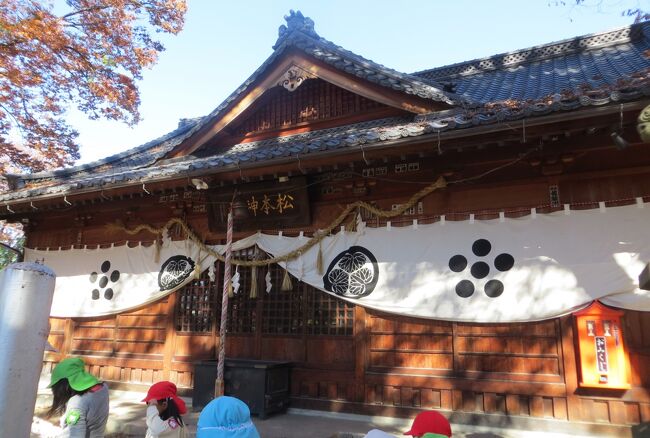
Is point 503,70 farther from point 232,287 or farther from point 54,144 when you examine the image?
point 54,144

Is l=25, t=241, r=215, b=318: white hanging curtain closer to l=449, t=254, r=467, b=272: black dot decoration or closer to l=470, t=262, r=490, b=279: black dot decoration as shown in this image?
l=449, t=254, r=467, b=272: black dot decoration

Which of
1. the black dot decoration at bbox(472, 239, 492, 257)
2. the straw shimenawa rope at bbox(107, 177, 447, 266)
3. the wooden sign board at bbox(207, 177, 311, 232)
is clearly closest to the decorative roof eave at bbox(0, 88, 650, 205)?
the wooden sign board at bbox(207, 177, 311, 232)

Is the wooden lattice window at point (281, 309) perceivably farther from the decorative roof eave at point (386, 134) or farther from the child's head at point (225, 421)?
the child's head at point (225, 421)

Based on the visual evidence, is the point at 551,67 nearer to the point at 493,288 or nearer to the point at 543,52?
the point at 543,52

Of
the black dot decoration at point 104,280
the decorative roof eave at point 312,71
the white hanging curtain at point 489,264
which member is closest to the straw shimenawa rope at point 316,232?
the white hanging curtain at point 489,264

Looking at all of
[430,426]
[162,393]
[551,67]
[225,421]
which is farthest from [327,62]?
[225,421]

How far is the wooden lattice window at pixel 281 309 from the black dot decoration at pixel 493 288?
10.7 feet

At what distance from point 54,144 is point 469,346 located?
1699 centimetres

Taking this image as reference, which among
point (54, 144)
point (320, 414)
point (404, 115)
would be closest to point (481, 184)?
point (404, 115)

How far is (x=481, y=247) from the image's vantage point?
22.1 feet

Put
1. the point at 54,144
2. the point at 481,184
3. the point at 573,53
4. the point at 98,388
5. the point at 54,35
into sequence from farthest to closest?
the point at 54,144 < the point at 54,35 < the point at 573,53 < the point at 481,184 < the point at 98,388

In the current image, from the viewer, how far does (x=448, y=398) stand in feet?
21.8

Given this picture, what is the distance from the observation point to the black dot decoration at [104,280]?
9.89 m

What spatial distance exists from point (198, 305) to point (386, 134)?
5303 millimetres
